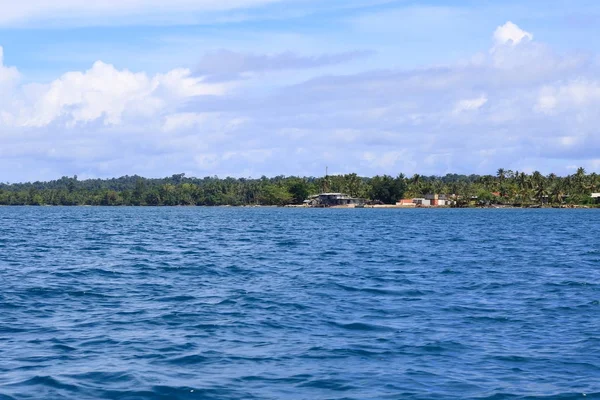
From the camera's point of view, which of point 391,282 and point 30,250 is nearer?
point 391,282

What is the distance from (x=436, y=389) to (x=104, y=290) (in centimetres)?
1998

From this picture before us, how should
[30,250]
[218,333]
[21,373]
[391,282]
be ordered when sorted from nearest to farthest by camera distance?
1. [21,373]
2. [218,333]
3. [391,282]
4. [30,250]

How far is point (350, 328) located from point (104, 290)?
1375 cm

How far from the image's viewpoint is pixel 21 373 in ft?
59.1

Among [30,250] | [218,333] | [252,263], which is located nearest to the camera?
[218,333]

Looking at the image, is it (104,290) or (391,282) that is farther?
(391,282)

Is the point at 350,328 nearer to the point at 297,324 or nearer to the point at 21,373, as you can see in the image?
the point at 297,324

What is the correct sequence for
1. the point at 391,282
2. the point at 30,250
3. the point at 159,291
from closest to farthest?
1. the point at 159,291
2. the point at 391,282
3. the point at 30,250

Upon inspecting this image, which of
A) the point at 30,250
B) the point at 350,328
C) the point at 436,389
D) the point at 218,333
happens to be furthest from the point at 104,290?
the point at 30,250

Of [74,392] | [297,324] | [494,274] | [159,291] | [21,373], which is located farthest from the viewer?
[494,274]

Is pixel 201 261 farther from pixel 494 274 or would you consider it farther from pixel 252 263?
pixel 494 274

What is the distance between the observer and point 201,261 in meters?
48.2

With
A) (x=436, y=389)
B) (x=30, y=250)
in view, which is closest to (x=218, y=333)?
(x=436, y=389)

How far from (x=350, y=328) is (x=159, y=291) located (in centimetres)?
1181
